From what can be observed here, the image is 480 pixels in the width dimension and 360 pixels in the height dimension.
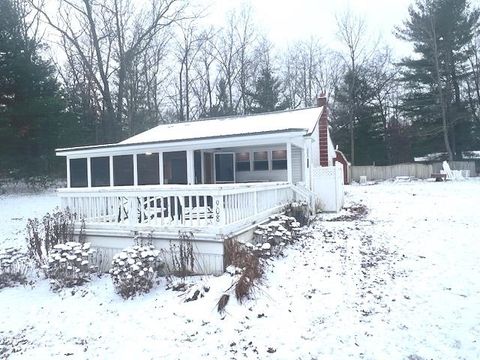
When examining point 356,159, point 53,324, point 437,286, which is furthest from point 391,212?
point 356,159

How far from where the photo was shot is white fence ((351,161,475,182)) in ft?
94.4

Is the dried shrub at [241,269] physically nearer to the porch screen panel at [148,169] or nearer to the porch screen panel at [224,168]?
the porch screen panel at [148,169]

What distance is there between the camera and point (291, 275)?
5.92m

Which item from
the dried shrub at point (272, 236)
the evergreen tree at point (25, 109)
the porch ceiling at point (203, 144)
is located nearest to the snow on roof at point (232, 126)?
the porch ceiling at point (203, 144)

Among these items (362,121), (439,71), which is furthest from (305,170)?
(362,121)

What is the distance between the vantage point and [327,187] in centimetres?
1307

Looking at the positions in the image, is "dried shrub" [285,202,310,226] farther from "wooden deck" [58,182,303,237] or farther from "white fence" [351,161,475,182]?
"white fence" [351,161,475,182]

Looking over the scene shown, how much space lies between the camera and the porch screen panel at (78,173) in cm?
1563

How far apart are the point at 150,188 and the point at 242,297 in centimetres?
260

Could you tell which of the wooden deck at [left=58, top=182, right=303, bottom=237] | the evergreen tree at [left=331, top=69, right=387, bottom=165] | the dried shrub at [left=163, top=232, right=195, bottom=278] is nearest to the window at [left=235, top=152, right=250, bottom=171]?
the wooden deck at [left=58, top=182, right=303, bottom=237]

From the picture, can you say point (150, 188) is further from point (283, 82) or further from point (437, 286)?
point (283, 82)

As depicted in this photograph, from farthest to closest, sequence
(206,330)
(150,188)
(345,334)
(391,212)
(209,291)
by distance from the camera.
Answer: (391,212) → (150,188) → (209,291) → (206,330) → (345,334)

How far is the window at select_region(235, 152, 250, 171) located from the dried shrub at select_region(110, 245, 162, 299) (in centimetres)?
1017

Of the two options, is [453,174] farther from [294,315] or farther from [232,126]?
[294,315]
